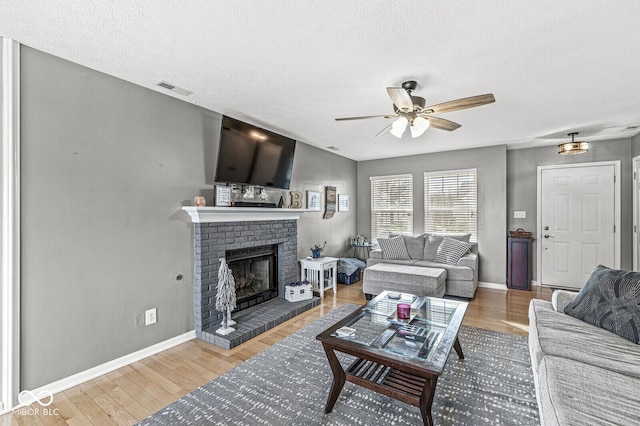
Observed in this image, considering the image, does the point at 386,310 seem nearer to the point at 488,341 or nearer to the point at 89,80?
the point at 488,341

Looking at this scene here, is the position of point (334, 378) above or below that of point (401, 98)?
below

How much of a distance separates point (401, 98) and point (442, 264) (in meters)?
3.19

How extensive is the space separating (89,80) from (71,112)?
1.01ft

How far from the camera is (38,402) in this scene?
6.69 ft

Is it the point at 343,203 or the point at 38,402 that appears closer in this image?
the point at 38,402

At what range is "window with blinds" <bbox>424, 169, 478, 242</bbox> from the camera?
16.9ft

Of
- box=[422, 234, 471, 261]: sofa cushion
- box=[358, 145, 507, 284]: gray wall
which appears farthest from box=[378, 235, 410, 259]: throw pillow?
box=[358, 145, 507, 284]: gray wall

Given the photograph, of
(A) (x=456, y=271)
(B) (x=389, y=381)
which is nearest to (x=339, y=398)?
(B) (x=389, y=381)

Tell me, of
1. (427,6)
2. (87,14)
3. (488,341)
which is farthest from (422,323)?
(87,14)

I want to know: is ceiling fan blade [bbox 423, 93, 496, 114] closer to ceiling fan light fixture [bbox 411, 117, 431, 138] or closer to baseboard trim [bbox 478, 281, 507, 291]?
ceiling fan light fixture [bbox 411, 117, 431, 138]

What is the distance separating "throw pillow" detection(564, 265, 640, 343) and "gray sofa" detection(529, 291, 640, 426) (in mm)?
59

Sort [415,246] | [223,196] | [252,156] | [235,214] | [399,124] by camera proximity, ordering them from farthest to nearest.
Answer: [415,246], [252,156], [235,214], [223,196], [399,124]

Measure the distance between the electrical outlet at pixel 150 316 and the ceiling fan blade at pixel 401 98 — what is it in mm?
2782

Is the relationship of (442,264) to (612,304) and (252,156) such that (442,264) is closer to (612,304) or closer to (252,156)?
(612,304)
